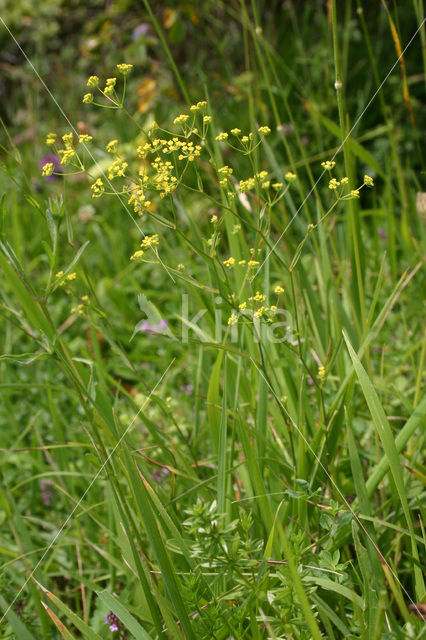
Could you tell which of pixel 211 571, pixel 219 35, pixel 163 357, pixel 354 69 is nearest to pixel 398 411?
pixel 211 571

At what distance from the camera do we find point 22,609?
1047 millimetres

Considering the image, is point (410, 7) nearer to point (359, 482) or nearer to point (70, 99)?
point (70, 99)

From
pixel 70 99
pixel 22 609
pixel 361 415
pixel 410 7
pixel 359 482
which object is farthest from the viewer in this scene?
pixel 70 99

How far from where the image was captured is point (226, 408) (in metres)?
0.91

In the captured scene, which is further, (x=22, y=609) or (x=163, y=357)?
(x=163, y=357)

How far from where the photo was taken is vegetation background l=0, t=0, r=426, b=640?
0.77 metres

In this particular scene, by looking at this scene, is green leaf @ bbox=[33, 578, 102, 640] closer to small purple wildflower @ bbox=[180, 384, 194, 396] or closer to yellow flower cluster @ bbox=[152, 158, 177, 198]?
yellow flower cluster @ bbox=[152, 158, 177, 198]

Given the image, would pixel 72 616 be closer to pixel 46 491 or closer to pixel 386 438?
pixel 386 438

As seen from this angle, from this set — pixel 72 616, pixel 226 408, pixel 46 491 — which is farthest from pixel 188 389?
pixel 72 616

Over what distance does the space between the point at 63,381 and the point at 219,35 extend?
89.7 inches

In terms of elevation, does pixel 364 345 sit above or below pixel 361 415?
above

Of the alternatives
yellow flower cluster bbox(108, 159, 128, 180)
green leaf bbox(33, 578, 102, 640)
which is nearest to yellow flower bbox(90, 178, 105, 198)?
yellow flower cluster bbox(108, 159, 128, 180)

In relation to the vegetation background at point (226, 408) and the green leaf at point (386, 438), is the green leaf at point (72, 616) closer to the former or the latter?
the vegetation background at point (226, 408)

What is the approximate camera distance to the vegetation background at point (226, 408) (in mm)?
767
